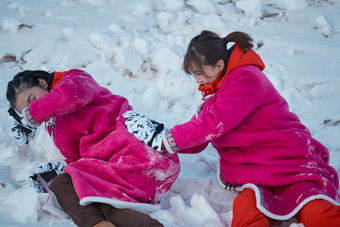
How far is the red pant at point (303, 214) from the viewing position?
3.75 ft

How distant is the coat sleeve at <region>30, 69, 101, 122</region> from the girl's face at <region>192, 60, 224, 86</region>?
0.54 m

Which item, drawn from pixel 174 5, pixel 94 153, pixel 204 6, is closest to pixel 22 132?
pixel 94 153

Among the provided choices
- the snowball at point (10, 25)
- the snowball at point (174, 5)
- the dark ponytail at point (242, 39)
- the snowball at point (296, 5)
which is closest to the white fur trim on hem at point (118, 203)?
the dark ponytail at point (242, 39)

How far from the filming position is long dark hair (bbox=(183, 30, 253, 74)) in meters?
1.39

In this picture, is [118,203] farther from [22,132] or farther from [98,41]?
[98,41]

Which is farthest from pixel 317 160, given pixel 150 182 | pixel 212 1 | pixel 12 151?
pixel 212 1

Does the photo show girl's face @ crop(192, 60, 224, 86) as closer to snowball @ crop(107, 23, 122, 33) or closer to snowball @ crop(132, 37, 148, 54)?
snowball @ crop(132, 37, 148, 54)

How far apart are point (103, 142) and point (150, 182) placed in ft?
0.93

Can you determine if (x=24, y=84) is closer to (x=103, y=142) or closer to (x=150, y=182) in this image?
(x=103, y=142)

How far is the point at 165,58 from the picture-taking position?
2.54m

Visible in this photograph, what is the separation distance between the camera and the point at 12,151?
5.48ft

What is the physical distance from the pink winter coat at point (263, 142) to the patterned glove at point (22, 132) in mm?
812

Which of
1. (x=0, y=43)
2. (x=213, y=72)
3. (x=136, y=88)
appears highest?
(x=213, y=72)

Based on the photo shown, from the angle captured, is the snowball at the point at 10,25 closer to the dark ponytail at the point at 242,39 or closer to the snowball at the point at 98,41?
the snowball at the point at 98,41
